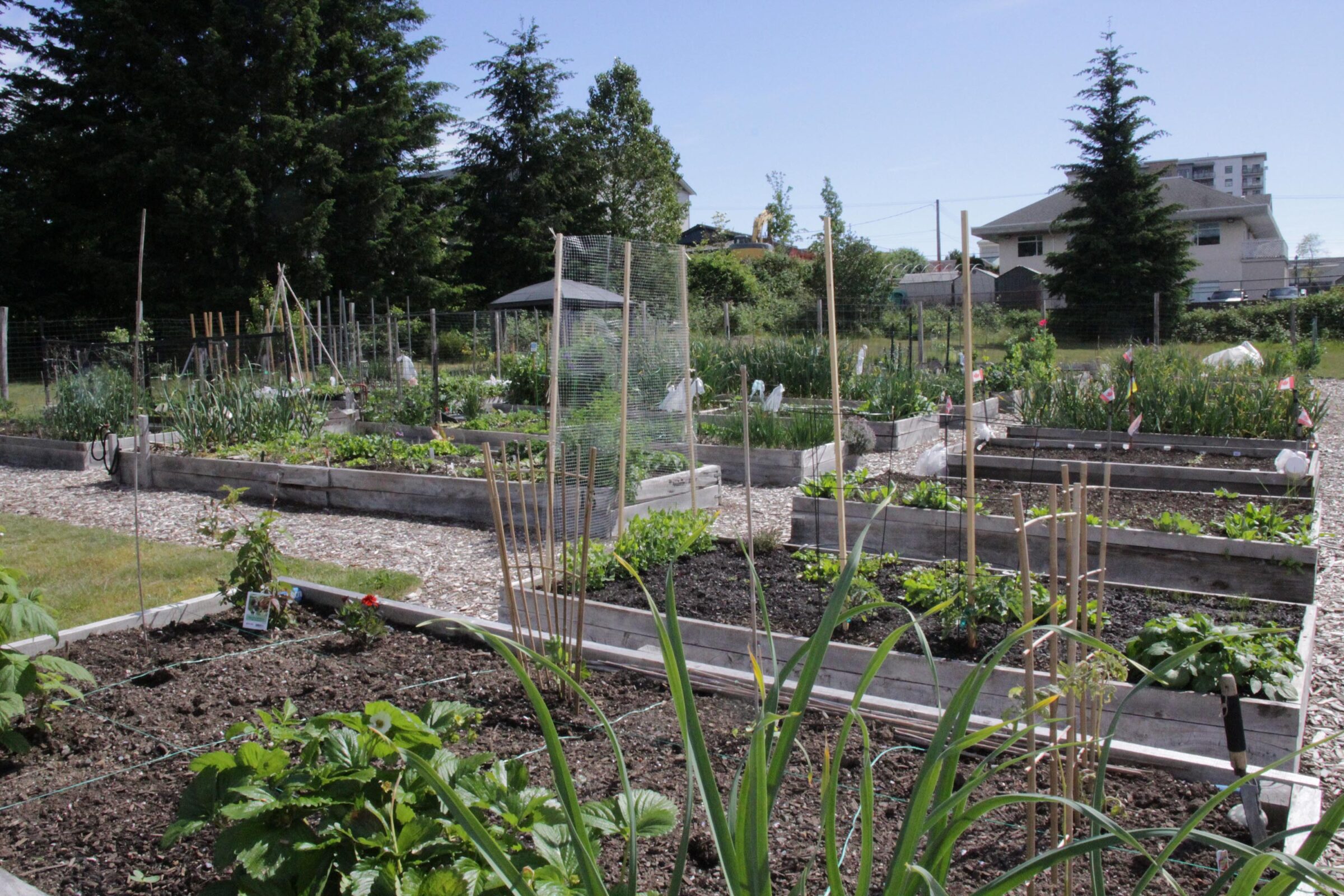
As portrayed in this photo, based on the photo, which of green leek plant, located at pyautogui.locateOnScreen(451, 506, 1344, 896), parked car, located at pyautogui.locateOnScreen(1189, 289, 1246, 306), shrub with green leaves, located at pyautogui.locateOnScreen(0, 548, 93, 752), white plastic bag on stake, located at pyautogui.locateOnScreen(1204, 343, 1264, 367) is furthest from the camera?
parked car, located at pyautogui.locateOnScreen(1189, 289, 1246, 306)

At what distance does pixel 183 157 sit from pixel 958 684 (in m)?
25.3

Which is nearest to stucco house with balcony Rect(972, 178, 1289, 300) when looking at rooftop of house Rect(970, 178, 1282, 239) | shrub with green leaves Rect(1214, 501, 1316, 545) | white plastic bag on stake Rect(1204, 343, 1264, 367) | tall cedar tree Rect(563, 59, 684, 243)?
rooftop of house Rect(970, 178, 1282, 239)

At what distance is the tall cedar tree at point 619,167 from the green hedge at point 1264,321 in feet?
54.1

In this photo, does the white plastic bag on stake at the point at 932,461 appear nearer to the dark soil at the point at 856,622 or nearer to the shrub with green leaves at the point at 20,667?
the dark soil at the point at 856,622

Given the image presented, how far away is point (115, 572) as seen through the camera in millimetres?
5371

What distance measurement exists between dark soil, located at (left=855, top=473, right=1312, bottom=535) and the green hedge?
19.9 metres

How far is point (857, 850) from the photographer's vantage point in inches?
83.6

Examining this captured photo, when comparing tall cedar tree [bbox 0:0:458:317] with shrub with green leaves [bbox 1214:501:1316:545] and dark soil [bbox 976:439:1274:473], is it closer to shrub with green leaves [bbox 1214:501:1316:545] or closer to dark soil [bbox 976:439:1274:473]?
dark soil [bbox 976:439:1274:473]

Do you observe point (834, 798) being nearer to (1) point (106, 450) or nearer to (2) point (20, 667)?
(2) point (20, 667)

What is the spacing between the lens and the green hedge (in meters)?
23.6

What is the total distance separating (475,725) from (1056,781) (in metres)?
1.56

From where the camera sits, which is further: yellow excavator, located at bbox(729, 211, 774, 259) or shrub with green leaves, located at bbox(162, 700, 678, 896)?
yellow excavator, located at bbox(729, 211, 774, 259)

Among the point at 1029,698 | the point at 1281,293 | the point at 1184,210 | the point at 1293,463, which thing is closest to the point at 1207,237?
the point at 1184,210

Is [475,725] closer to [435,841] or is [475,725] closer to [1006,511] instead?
[435,841]
